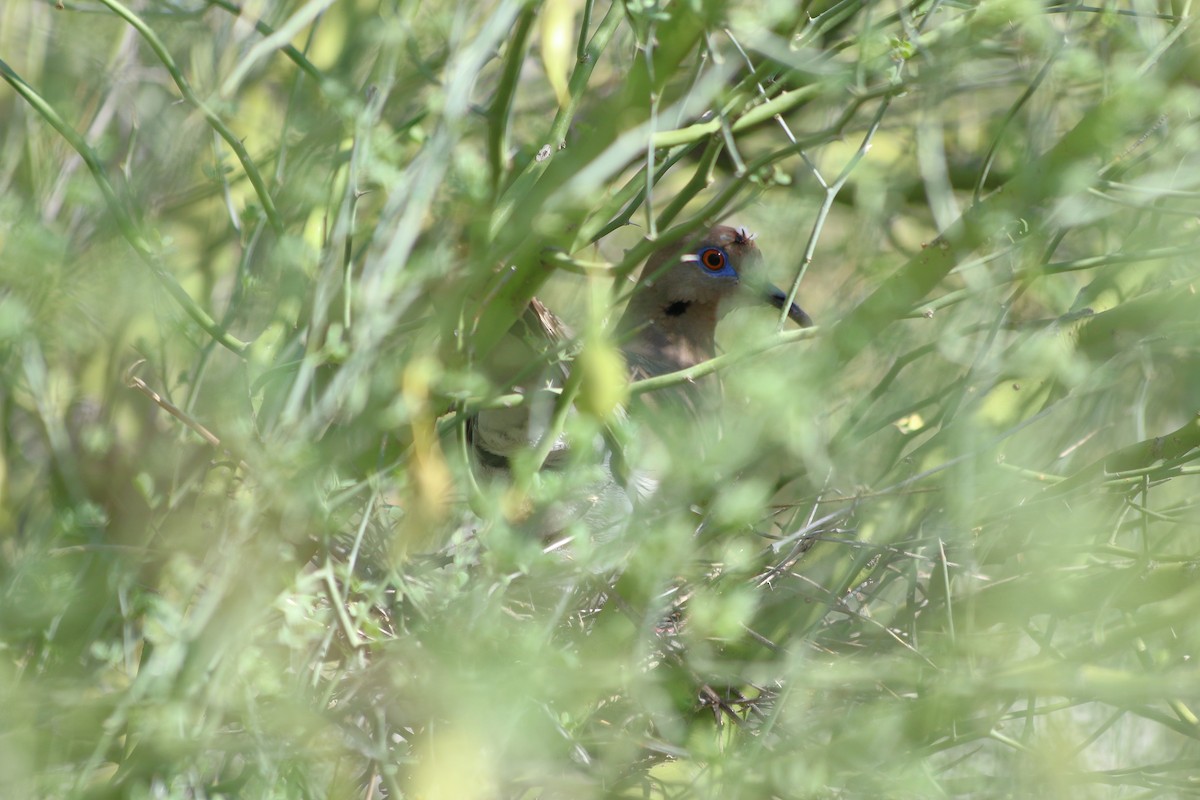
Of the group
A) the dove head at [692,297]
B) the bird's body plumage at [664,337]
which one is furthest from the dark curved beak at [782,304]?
the dove head at [692,297]

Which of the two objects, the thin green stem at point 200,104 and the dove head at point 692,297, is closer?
the thin green stem at point 200,104

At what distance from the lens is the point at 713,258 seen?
13.9 feet

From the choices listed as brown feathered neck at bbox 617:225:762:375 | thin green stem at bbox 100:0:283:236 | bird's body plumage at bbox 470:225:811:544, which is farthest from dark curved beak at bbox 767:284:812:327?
thin green stem at bbox 100:0:283:236

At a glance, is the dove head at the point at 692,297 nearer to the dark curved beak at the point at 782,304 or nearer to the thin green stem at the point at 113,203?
the dark curved beak at the point at 782,304

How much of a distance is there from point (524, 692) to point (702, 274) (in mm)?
2761

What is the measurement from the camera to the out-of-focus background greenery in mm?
1845

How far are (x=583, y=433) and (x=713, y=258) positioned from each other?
2442mm

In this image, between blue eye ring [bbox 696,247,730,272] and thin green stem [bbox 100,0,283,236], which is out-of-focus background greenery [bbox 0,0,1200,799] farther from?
blue eye ring [bbox 696,247,730,272]

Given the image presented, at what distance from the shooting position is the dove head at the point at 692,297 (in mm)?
4168

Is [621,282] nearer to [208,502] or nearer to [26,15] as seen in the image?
[208,502]

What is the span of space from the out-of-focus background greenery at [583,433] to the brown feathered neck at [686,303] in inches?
47.3

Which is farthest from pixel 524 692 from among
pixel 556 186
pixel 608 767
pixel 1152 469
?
pixel 1152 469

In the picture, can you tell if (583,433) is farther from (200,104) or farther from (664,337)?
(664,337)

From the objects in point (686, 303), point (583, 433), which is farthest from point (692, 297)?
point (583, 433)
